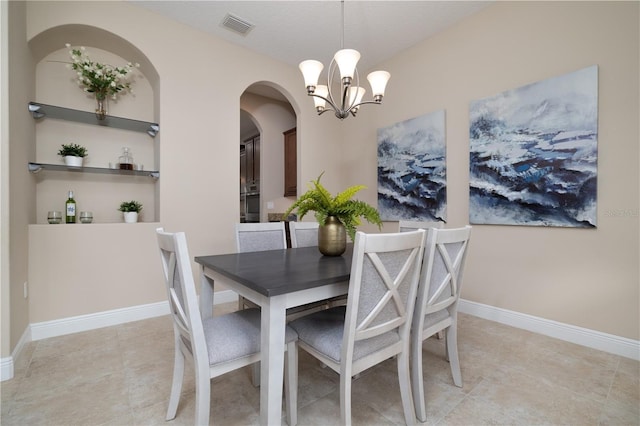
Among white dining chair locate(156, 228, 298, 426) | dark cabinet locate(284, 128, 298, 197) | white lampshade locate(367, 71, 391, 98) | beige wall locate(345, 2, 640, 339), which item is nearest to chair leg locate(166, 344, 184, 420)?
white dining chair locate(156, 228, 298, 426)

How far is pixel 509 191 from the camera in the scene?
98.5 inches

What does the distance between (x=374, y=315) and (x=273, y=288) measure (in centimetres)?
43

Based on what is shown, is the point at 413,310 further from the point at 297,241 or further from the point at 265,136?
the point at 265,136

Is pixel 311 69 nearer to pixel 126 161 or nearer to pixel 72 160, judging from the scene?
pixel 126 161

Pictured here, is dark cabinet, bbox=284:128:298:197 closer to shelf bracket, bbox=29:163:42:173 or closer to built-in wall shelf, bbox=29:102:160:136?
built-in wall shelf, bbox=29:102:160:136

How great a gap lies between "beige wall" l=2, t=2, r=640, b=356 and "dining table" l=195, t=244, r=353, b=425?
4.87ft

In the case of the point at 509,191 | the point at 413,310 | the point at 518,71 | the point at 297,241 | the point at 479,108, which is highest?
the point at 518,71

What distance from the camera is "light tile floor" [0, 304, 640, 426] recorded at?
1.40 metres

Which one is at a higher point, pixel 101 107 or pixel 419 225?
pixel 101 107

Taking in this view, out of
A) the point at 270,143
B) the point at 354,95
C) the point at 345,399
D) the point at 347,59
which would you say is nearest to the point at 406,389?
the point at 345,399

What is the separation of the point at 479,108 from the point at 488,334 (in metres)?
A: 2.04

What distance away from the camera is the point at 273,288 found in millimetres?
1081

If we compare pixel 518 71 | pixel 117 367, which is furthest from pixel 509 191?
pixel 117 367

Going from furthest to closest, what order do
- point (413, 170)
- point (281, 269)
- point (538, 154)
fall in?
1. point (413, 170)
2. point (538, 154)
3. point (281, 269)
